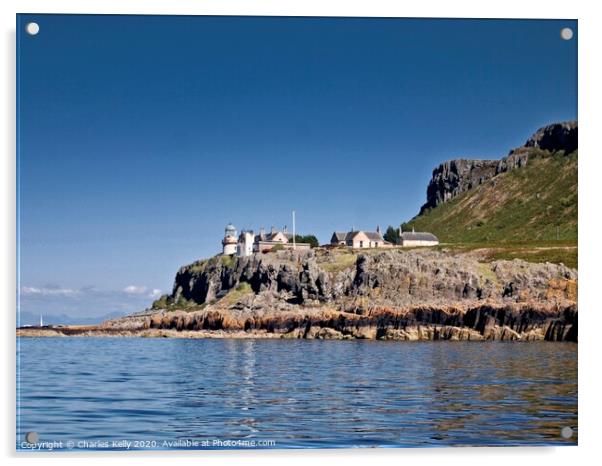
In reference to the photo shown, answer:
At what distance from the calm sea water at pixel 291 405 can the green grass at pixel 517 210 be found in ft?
126

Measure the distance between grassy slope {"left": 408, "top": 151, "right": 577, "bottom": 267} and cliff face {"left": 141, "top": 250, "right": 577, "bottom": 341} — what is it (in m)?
4.26

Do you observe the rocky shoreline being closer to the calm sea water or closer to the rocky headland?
the rocky headland

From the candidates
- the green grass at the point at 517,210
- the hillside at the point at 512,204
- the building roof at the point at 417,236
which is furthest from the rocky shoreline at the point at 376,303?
the building roof at the point at 417,236

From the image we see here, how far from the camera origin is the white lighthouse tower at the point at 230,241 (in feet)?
254

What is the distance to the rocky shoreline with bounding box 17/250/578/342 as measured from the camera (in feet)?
146

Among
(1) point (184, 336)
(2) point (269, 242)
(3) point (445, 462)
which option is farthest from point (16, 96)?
(2) point (269, 242)

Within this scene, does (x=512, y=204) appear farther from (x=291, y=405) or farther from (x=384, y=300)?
(x=291, y=405)

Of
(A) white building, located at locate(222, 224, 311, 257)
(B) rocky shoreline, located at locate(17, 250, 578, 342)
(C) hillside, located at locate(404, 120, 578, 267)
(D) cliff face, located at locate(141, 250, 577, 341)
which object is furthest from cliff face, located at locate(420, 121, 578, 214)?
(D) cliff face, located at locate(141, 250, 577, 341)

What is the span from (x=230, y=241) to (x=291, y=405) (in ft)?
207

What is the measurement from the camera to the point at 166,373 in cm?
2158

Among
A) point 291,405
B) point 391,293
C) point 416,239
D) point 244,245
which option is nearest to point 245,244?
point 244,245

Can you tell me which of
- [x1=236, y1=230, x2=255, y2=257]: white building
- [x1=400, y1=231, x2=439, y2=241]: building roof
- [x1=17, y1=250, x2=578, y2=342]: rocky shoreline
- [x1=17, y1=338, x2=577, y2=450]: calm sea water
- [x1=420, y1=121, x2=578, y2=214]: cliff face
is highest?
[x1=420, y1=121, x2=578, y2=214]: cliff face

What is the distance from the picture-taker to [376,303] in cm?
5259

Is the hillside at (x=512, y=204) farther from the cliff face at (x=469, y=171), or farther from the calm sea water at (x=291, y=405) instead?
the calm sea water at (x=291, y=405)
